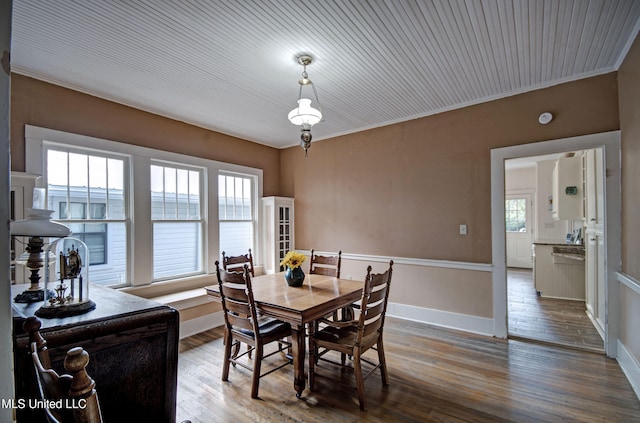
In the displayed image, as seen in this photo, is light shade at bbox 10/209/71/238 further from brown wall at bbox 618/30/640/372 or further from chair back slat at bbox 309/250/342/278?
brown wall at bbox 618/30/640/372

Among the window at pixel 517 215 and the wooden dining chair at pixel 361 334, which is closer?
the wooden dining chair at pixel 361 334

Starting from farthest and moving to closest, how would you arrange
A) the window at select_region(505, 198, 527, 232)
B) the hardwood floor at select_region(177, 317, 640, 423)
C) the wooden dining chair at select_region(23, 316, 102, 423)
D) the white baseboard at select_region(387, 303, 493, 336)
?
the window at select_region(505, 198, 527, 232), the white baseboard at select_region(387, 303, 493, 336), the hardwood floor at select_region(177, 317, 640, 423), the wooden dining chair at select_region(23, 316, 102, 423)

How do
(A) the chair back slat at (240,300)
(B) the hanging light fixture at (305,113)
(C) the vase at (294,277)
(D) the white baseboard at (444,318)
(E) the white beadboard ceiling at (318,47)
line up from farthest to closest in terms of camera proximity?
1. (D) the white baseboard at (444,318)
2. (C) the vase at (294,277)
3. (B) the hanging light fixture at (305,113)
4. (A) the chair back slat at (240,300)
5. (E) the white beadboard ceiling at (318,47)

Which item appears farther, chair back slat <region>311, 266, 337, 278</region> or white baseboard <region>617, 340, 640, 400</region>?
chair back slat <region>311, 266, 337, 278</region>

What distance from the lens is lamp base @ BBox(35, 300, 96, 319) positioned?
A: 1.16 m

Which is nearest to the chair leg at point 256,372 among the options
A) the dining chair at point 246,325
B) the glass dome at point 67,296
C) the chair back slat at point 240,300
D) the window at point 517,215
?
the dining chair at point 246,325

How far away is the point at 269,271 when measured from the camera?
5.20m

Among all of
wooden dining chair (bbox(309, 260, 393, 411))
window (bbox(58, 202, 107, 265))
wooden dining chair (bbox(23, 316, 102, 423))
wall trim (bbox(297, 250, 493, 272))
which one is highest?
window (bbox(58, 202, 107, 265))

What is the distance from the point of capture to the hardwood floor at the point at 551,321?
3.39m

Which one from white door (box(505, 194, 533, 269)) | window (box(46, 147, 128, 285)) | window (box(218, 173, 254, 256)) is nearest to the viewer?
window (box(46, 147, 128, 285))

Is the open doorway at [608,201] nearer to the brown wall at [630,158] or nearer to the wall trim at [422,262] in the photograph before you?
the brown wall at [630,158]

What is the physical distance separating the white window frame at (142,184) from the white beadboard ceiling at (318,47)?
0.54 m

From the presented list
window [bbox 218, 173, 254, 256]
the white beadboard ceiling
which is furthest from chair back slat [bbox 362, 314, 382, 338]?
window [bbox 218, 173, 254, 256]

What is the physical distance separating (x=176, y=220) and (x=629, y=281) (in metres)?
4.79
